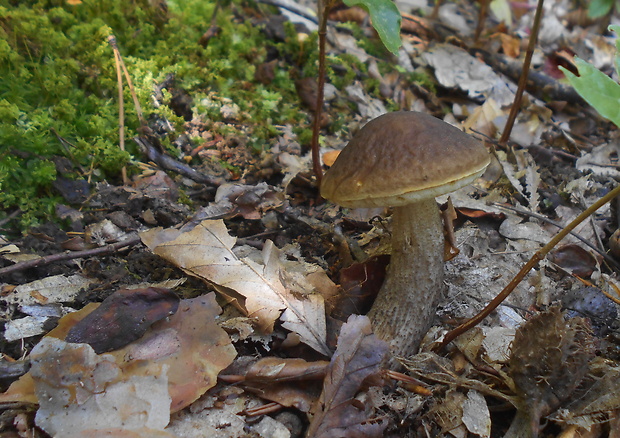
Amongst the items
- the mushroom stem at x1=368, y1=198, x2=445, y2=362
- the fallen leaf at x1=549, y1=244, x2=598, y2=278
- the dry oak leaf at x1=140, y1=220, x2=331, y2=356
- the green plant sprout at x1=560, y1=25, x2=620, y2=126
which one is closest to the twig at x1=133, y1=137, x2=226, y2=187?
the dry oak leaf at x1=140, y1=220, x2=331, y2=356

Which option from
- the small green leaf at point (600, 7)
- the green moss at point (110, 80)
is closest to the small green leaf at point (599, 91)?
the green moss at point (110, 80)

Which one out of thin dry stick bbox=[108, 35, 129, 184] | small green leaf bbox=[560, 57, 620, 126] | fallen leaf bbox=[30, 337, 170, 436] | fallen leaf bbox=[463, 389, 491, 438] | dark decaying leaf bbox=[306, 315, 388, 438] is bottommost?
fallen leaf bbox=[463, 389, 491, 438]

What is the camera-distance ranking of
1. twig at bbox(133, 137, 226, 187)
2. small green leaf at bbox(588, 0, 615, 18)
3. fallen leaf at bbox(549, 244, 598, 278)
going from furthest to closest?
small green leaf at bbox(588, 0, 615, 18) < twig at bbox(133, 137, 226, 187) < fallen leaf at bbox(549, 244, 598, 278)

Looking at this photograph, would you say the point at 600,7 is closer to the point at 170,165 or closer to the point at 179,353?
the point at 170,165

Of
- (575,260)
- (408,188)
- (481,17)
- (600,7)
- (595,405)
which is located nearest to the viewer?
(595,405)

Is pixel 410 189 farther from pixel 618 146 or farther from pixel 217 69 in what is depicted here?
pixel 618 146

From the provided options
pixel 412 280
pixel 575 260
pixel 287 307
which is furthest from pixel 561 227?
pixel 287 307

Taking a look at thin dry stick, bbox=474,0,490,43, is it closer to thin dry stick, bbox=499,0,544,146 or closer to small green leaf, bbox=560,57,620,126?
thin dry stick, bbox=499,0,544,146
